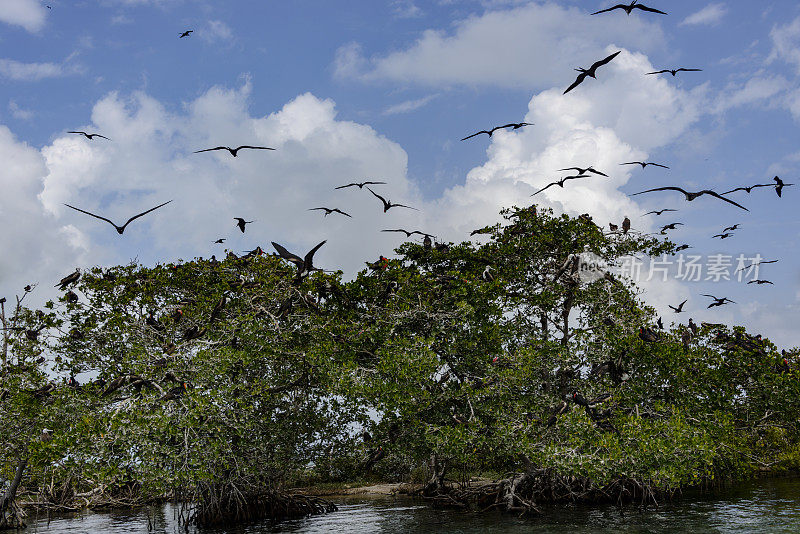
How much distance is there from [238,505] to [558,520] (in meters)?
11.4

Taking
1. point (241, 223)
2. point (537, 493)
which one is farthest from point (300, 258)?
point (537, 493)

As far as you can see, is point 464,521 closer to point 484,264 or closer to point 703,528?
point 703,528

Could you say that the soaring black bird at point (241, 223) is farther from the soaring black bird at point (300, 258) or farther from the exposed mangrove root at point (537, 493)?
the exposed mangrove root at point (537, 493)

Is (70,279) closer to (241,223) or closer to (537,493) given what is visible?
(241,223)

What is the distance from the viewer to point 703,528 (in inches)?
722

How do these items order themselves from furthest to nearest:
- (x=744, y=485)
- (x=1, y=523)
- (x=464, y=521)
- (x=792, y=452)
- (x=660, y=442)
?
(x=792, y=452) → (x=744, y=485) → (x=1, y=523) → (x=464, y=521) → (x=660, y=442)

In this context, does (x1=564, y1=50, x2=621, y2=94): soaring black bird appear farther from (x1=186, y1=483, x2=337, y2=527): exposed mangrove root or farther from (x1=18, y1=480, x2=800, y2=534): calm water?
(x1=186, y1=483, x2=337, y2=527): exposed mangrove root

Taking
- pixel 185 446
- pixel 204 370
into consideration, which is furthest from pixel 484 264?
pixel 185 446

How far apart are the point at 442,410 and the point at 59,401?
42.6 feet

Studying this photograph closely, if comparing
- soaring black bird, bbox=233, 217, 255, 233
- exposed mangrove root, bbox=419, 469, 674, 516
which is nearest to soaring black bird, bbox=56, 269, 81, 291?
soaring black bird, bbox=233, 217, 255, 233

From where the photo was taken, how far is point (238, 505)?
900 inches

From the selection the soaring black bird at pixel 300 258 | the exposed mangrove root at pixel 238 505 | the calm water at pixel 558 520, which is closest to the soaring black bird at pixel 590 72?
the soaring black bird at pixel 300 258

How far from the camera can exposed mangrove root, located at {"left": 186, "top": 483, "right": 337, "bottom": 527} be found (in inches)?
894

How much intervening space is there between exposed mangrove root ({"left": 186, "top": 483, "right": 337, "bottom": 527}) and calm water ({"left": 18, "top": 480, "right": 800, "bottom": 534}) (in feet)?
2.62
